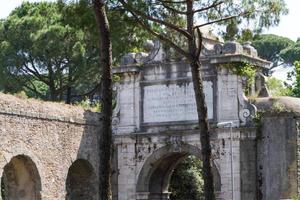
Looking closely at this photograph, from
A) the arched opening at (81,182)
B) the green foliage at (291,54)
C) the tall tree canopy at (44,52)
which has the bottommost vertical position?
the arched opening at (81,182)

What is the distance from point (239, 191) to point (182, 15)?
7122 millimetres

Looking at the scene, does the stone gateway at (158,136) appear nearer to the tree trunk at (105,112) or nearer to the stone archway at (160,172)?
the stone archway at (160,172)

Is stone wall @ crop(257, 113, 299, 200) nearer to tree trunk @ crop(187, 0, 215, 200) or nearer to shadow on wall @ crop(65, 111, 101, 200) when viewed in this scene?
shadow on wall @ crop(65, 111, 101, 200)

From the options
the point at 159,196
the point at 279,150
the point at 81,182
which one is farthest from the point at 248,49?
the point at 81,182

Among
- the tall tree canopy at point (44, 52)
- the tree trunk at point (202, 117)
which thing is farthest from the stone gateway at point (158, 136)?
the tall tree canopy at point (44, 52)

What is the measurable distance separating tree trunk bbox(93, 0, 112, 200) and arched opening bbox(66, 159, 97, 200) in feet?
37.4

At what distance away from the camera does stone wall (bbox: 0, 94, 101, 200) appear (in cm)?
2519

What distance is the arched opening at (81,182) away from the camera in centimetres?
2925

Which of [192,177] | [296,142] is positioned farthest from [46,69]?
[296,142]

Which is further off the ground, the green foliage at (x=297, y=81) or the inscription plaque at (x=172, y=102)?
the green foliage at (x=297, y=81)

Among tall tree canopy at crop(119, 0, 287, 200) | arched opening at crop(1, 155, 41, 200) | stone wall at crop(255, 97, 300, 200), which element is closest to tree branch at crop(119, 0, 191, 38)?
tall tree canopy at crop(119, 0, 287, 200)

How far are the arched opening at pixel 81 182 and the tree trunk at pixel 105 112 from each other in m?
11.4

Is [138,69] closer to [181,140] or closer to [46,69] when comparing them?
[181,140]

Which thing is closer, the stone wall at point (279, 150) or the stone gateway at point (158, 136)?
the stone gateway at point (158, 136)
